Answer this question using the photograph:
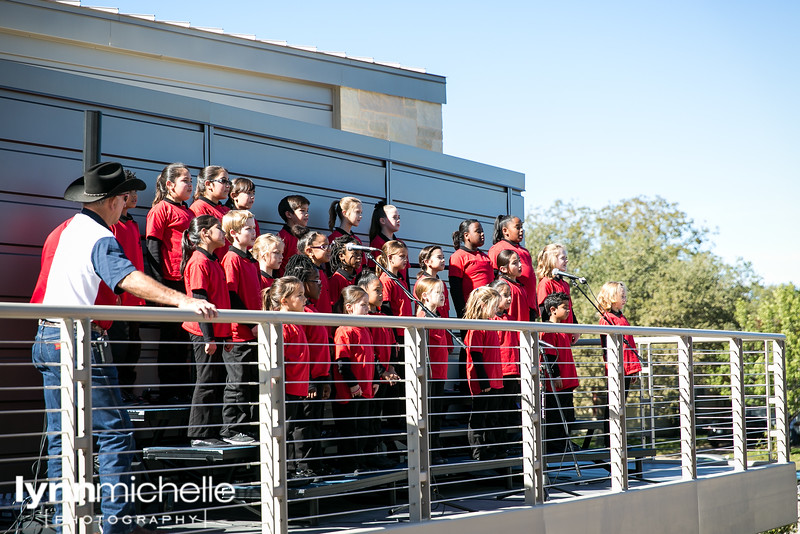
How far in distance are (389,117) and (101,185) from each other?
9520 mm

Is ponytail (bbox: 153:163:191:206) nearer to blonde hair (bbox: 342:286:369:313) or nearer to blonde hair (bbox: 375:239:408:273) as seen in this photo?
blonde hair (bbox: 342:286:369:313)

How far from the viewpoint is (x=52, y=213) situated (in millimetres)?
7055

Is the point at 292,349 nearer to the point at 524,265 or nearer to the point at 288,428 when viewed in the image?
the point at 288,428

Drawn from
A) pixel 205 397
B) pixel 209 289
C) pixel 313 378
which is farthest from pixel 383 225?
pixel 205 397

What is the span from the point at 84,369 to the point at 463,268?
5.87m

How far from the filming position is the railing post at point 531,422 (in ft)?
19.6

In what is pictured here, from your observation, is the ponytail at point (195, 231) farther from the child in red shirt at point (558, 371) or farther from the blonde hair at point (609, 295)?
the blonde hair at point (609, 295)

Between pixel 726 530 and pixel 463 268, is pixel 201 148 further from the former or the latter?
pixel 726 530

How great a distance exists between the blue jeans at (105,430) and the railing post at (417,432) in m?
1.57

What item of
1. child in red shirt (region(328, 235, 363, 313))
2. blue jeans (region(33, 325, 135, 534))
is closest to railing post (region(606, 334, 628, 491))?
child in red shirt (region(328, 235, 363, 313))


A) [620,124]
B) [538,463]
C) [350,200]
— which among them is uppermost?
[620,124]

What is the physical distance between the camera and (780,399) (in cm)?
888

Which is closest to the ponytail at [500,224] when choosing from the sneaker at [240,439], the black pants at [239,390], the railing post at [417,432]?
the black pants at [239,390]

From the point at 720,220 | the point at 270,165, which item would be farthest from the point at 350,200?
the point at 720,220
